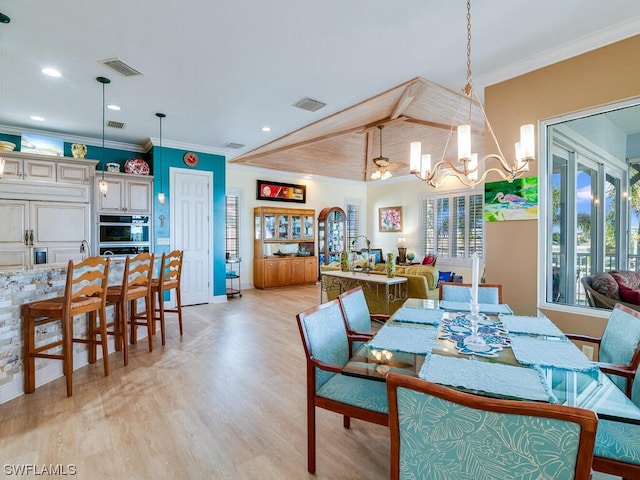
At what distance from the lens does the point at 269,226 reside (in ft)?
26.0

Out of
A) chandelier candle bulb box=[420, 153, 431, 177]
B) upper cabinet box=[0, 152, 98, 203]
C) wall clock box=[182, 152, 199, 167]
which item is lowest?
chandelier candle bulb box=[420, 153, 431, 177]

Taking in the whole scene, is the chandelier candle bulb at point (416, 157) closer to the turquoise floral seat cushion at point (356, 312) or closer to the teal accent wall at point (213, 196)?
the turquoise floral seat cushion at point (356, 312)

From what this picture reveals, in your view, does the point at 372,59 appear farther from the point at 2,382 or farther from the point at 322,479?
the point at 2,382

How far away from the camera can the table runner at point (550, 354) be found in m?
1.41

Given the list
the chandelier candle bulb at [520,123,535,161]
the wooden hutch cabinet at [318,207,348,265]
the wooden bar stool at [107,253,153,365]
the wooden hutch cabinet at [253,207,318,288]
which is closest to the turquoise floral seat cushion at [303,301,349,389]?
the chandelier candle bulb at [520,123,535,161]

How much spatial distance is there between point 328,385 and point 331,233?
7.38 meters

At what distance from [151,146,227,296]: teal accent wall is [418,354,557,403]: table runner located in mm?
5193

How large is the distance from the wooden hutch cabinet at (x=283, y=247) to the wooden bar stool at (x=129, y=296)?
3.84 meters

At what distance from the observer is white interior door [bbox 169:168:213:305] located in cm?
575

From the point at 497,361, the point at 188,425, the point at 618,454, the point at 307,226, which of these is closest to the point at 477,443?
the point at 497,361

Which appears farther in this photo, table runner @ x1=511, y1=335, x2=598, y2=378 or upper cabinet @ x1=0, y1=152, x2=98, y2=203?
upper cabinet @ x1=0, y1=152, x2=98, y2=203

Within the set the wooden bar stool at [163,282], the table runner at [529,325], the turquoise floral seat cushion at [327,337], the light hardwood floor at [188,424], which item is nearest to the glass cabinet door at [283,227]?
the wooden bar stool at [163,282]

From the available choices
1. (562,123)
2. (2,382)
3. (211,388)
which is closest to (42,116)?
(2,382)

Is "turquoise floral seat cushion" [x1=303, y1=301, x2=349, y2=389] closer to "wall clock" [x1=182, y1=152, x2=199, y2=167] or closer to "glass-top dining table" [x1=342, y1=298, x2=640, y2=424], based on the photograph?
"glass-top dining table" [x1=342, y1=298, x2=640, y2=424]
